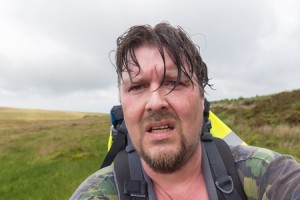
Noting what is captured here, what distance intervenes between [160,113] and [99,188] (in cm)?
65

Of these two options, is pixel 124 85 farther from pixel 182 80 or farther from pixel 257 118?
pixel 257 118

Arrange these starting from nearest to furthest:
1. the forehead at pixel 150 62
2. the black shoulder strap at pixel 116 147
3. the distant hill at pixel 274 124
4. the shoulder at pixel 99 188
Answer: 1. the shoulder at pixel 99 188
2. the forehead at pixel 150 62
3. the black shoulder strap at pixel 116 147
4. the distant hill at pixel 274 124

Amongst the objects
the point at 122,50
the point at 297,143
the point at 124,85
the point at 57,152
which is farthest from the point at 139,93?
the point at 57,152

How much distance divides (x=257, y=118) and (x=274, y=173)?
18.9 metres

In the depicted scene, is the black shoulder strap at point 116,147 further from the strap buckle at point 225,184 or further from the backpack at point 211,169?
the strap buckle at point 225,184

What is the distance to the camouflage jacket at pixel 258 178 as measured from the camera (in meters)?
2.35

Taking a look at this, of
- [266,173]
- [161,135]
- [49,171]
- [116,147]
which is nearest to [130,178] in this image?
[161,135]

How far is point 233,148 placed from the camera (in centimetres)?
293

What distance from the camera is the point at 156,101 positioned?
2.62m

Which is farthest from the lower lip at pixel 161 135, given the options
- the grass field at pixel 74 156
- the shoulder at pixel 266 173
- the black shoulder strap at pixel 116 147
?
the grass field at pixel 74 156

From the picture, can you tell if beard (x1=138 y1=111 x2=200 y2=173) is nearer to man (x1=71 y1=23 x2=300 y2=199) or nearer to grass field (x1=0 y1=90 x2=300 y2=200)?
man (x1=71 y1=23 x2=300 y2=199)

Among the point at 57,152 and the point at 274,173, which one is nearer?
the point at 274,173

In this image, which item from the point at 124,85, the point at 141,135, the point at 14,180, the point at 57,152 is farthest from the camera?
the point at 57,152

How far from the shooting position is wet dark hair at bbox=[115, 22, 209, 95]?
282 cm
